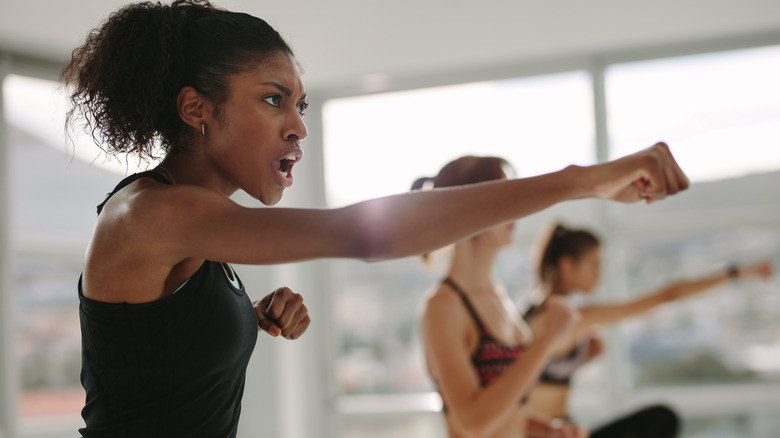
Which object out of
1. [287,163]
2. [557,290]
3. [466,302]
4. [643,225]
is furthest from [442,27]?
[287,163]

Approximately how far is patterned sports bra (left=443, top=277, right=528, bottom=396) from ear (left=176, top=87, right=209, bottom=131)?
3.60 feet

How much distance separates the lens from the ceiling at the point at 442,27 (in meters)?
3.15

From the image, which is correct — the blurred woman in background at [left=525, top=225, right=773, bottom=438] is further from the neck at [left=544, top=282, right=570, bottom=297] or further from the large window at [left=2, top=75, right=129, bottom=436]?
the large window at [left=2, top=75, right=129, bottom=436]

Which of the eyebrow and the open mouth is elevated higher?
the eyebrow

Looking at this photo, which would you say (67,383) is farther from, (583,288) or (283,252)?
(283,252)

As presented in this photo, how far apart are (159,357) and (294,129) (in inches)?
12.1

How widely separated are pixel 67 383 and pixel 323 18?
6.63 feet

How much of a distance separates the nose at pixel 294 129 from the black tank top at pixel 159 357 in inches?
6.1

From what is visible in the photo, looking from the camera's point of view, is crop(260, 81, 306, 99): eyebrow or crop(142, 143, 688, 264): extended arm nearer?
crop(142, 143, 688, 264): extended arm

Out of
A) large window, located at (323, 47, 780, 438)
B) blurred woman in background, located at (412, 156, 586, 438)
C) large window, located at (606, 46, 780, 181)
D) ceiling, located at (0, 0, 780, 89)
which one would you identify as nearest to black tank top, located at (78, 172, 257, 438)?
blurred woman in background, located at (412, 156, 586, 438)

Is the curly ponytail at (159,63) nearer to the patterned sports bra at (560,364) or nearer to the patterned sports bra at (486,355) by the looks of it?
the patterned sports bra at (486,355)

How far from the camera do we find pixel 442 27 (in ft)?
11.6

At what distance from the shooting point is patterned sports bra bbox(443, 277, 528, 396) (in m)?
1.86

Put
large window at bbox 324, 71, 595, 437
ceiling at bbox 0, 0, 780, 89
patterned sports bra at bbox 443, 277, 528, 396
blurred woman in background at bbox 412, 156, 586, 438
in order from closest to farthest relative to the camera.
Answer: blurred woman in background at bbox 412, 156, 586, 438
patterned sports bra at bbox 443, 277, 528, 396
ceiling at bbox 0, 0, 780, 89
large window at bbox 324, 71, 595, 437
